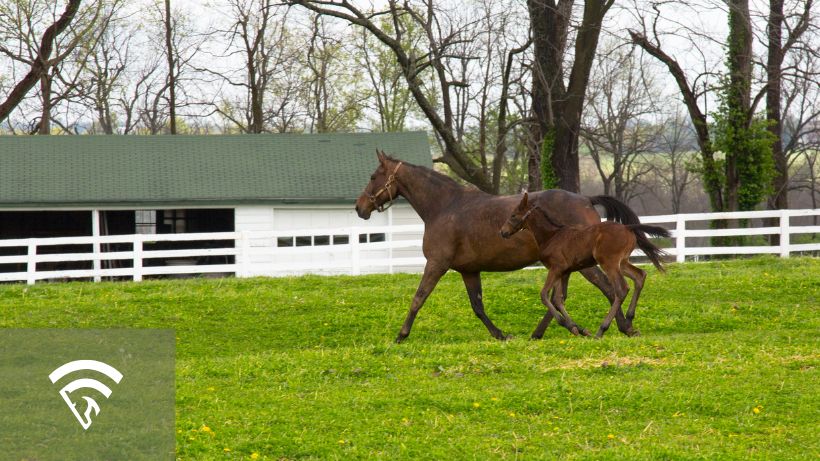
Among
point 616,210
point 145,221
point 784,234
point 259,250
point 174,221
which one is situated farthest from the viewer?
point 174,221

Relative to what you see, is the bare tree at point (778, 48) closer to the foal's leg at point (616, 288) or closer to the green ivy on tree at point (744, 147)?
the green ivy on tree at point (744, 147)

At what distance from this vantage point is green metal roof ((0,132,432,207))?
27.2 metres

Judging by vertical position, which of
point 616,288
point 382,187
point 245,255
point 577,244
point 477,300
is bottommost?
point 477,300

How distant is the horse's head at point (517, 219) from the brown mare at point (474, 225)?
0.32 meters

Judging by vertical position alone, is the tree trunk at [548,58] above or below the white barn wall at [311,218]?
above

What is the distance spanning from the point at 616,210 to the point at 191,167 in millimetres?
19263

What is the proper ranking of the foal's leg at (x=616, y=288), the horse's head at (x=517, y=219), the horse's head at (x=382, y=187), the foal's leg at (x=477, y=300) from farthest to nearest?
the horse's head at (x=382, y=187)
the foal's leg at (x=477, y=300)
the foal's leg at (x=616, y=288)
the horse's head at (x=517, y=219)

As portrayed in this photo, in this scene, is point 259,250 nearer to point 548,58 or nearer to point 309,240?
point 309,240

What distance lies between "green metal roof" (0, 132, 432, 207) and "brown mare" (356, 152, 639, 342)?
15.5 m

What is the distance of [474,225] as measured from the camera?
11719mm

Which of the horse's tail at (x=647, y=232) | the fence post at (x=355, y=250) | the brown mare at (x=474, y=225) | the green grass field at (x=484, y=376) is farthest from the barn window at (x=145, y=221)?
the horse's tail at (x=647, y=232)

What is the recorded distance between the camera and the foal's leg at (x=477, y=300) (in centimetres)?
1194
